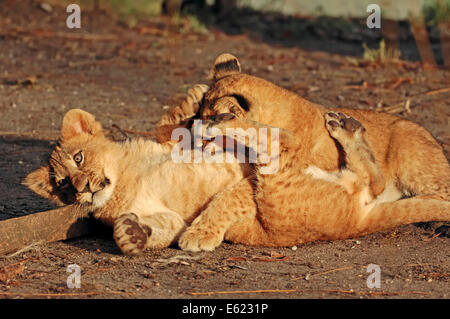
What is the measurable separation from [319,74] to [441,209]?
16.6 ft

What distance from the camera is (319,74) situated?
9297 millimetres

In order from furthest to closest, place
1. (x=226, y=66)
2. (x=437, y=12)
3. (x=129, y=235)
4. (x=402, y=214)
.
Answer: (x=437, y=12)
(x=226, y=66)
(x=402, y=214)
(x=129, y=235)

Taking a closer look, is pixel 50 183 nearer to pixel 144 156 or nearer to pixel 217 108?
pixel 144 156

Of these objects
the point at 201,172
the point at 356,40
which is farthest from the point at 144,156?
the point at 356,40

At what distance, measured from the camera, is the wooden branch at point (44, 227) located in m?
4.16

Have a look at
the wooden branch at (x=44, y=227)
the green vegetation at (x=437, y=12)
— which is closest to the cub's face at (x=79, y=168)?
the wooden branch at (x=44, y=227)

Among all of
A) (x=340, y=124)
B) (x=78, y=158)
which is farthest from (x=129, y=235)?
(x=340, y=124)

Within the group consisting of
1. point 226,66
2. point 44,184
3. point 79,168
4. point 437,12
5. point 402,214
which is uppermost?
point 437,12

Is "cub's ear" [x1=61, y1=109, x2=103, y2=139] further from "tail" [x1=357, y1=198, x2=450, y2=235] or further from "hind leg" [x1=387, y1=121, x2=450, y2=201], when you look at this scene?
"hind leg" [x1=387, y1=121, x2=450, y2=201]

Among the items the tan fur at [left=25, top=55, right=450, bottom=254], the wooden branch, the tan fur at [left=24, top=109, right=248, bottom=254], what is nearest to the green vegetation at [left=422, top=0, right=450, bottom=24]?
the tan fur at [left=25, top=55, right=450, bottom=254]

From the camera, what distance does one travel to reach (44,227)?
4.32 m

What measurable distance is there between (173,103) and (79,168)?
3674 millimetres

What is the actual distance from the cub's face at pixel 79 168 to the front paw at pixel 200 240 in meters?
0.57

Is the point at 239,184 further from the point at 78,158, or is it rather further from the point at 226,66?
the point at 78,158
